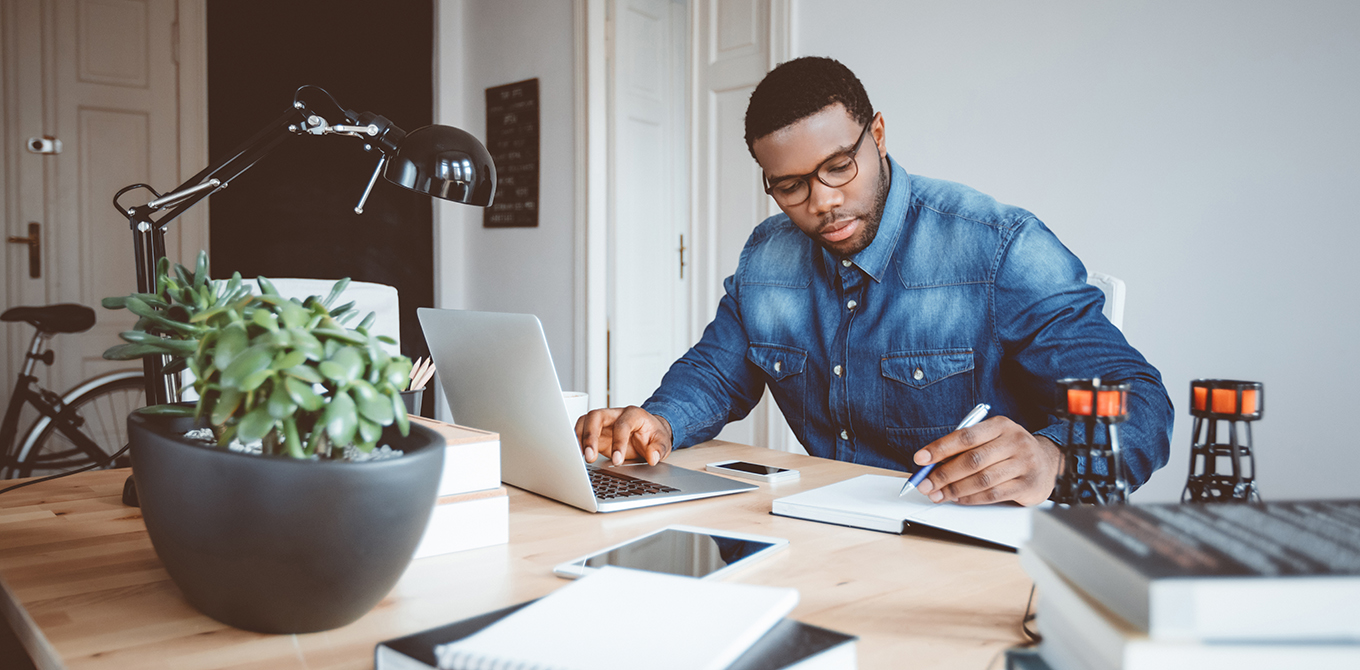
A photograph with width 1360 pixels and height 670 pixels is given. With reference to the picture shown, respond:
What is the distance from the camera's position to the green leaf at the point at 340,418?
499 millimetres

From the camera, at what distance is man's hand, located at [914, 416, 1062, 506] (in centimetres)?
86

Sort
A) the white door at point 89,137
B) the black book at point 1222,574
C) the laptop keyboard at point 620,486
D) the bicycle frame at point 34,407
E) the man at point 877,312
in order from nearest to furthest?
the black book at point 1222,574 < the laptop keyboard at point 620,486 < the man at point 877,312 < the bicycle frame at point 34,407 < the white door at point 89,137

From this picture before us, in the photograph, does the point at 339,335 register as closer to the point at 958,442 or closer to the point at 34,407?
the point at 958,442

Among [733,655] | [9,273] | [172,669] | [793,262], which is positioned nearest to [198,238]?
[9,273]

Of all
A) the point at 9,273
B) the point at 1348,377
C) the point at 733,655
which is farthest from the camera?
the point at 9,273

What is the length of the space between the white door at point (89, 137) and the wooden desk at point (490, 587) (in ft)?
10.1

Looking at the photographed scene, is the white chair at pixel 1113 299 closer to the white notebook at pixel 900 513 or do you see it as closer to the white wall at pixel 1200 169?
the white notebook at pixel 900 513

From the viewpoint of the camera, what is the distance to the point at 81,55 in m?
3.43

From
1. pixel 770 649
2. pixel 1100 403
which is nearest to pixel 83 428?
pixel 770 649

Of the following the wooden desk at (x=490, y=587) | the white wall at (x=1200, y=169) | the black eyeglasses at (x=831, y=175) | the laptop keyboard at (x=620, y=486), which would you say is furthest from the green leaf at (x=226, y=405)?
the white wall at (x=1200, y=169)

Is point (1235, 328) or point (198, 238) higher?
point (198, 238)

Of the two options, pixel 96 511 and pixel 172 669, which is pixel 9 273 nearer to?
pixel 96 511

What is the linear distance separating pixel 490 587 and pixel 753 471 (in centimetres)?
53

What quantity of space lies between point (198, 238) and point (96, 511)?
313 centimetres
